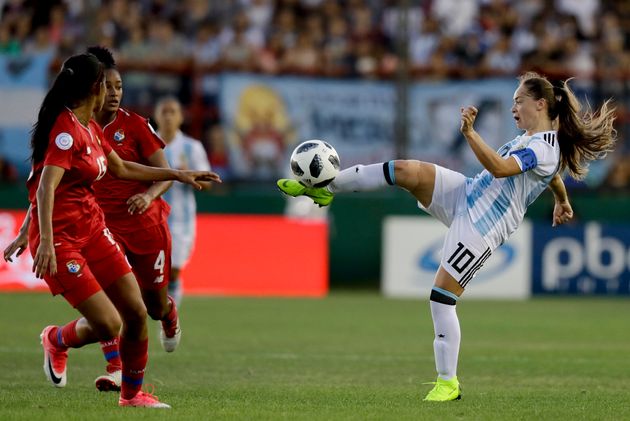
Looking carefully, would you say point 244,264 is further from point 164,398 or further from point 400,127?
point 164,398

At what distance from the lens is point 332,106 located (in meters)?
21.8

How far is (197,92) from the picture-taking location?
21.7 meters

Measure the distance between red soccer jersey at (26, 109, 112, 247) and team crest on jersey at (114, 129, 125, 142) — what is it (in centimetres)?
165

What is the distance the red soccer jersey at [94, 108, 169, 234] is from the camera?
9945 millimetres

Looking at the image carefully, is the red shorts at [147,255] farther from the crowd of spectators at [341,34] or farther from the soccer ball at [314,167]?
the crowd of spectators at [341,34]

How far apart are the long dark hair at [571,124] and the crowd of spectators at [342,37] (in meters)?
11.8

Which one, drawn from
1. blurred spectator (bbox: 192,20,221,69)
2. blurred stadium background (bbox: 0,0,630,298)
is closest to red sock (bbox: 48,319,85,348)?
blurred stadium background (bbox: 0,0,630,298)

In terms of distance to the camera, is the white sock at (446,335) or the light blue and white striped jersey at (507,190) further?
the light blue and white striped jersey at (507,190)

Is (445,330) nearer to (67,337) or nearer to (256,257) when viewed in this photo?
(67,337)

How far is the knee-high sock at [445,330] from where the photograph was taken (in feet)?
28.6

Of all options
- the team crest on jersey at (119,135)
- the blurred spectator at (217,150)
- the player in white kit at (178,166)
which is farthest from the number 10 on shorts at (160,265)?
the blurred spectator at (217,150)

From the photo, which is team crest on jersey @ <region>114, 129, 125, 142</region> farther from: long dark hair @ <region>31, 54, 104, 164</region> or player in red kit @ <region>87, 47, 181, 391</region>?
long dark hair @ <region>31, 54, 104, 164</region>

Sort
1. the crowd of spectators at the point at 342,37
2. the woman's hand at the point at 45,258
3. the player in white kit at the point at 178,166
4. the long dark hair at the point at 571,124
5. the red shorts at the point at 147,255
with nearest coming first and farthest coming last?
the woman's hand at the point at 45,258 < the long dark hair at the point at 571,124 < the red shorts at the point at 147,255 < the player in white kit at the point at 178,166 < the crowd of spectators at the point at 342,37

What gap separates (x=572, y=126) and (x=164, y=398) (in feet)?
11.7
